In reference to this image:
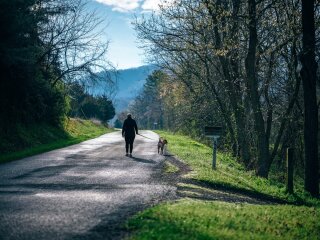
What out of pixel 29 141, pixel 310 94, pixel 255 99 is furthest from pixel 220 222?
pixel 29 141

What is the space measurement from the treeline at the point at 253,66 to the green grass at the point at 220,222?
6317mm

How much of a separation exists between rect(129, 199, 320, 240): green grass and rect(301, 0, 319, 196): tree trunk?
5.22 m

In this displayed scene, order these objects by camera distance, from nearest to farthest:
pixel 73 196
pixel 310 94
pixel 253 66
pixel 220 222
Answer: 1. pixel 220 222
2. pixel 73 196
3. pixel 310 94
4. pixel 253 66

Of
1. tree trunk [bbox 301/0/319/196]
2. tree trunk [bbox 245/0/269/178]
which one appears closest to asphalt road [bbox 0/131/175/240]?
tree trunk [bbox 245/0/269/178]

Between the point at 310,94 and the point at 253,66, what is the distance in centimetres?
453

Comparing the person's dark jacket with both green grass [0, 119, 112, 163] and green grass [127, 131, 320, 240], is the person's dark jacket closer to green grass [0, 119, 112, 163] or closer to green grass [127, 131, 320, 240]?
green grass [0, 119, 112, 163]

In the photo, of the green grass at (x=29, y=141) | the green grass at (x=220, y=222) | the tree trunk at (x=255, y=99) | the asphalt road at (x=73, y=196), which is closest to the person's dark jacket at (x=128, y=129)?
the asphalt road at (x=73, y=196)

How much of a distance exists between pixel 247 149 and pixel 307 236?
15.7 meters

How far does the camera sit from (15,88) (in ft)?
73.4

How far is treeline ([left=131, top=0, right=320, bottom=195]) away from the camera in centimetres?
1484

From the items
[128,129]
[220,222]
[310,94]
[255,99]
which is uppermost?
[255,99]

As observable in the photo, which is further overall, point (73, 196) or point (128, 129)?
point (128, 129)

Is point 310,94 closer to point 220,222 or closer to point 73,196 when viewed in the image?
point 220,222

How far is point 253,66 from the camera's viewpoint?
1839 cm
